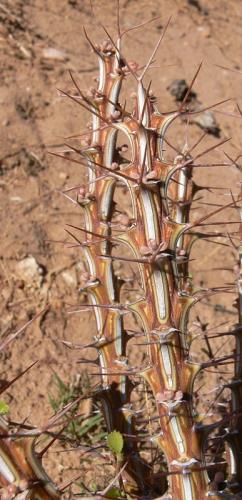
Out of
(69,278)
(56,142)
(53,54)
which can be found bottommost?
(69,278)

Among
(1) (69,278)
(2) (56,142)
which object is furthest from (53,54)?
(1) (69,278)

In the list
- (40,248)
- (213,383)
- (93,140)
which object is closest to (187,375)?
(93,140)

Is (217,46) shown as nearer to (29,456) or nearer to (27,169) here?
(27,169)

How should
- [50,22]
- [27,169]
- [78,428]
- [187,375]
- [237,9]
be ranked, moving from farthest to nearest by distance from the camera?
[237,9]
[50,22]
[27,169]
[78,428]
[187,375]

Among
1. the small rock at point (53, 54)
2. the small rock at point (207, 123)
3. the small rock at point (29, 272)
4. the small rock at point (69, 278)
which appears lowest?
the small rock at point (69, 278)

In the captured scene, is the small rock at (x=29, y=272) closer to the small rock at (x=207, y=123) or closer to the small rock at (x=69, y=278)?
the small rock at (x=69, y=278)

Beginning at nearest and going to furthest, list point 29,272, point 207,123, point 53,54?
point 29,272, point 207,123, point 53,54

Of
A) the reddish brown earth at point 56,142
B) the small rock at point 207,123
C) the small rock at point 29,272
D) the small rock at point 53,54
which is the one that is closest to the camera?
the reddish brown earth at point 56,142

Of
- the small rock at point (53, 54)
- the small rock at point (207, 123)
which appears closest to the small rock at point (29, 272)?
the small rock at point (207, 123)

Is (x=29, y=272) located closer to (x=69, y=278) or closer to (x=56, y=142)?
(x=69, y=278)
